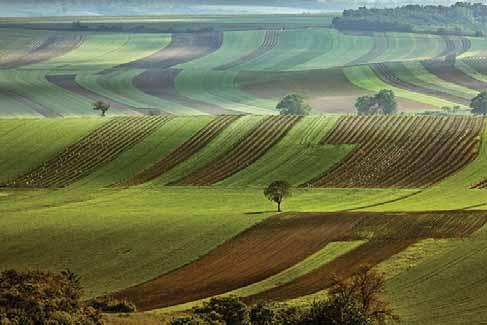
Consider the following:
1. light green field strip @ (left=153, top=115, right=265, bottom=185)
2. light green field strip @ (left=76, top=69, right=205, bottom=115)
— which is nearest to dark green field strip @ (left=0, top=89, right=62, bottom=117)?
light green field strip @ (left=76, top=69, right=205, bottom=115)

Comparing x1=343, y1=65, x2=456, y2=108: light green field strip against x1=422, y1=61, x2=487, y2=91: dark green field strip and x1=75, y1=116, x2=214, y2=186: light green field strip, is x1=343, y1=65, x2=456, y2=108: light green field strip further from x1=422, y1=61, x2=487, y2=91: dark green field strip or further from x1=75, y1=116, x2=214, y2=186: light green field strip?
x1=75, y1=116, x2=214, y2=186: light green field strip

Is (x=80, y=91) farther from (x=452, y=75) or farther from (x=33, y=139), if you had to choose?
(x=452, y=75)

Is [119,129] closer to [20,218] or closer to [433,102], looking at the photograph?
[20,218]

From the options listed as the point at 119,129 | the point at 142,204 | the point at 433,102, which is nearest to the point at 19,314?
the point at 142,204

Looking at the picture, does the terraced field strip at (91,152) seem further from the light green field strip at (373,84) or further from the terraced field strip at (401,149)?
the light green field strip at (373,84)

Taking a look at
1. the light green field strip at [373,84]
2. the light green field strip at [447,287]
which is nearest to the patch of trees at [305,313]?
the light green field strip at [447,287]
